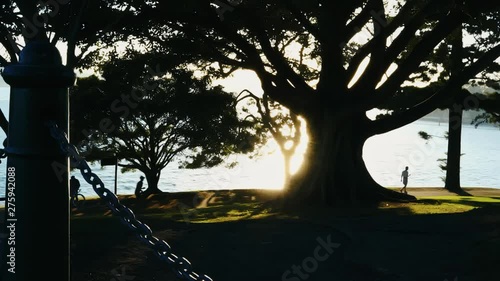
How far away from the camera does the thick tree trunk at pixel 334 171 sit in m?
18.6

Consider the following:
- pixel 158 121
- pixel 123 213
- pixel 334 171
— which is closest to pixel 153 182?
pixel 158 121

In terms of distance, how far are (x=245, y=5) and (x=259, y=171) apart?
70267 mm

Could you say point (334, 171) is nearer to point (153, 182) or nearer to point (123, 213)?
point (123, 213)

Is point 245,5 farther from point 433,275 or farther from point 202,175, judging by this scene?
point 202,175

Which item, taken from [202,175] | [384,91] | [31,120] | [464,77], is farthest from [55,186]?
[202,175]

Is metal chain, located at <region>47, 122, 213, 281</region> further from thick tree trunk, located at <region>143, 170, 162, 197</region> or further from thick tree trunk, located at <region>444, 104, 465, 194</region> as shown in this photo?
thick tree trunk, located at <region>444, 104, 465, 194</region>

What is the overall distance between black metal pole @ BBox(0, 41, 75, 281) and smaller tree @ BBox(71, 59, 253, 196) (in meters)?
22.7

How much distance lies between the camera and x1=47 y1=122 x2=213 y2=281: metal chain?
2648 mm

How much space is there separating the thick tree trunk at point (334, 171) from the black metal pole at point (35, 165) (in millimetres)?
16032

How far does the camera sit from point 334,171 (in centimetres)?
1922

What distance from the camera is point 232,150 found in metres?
38.2

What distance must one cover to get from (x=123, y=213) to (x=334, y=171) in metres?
16.7

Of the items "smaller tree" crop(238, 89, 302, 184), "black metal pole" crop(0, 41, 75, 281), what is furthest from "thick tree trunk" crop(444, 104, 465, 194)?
"black metal pole" crop(0, 41, 75, 281)

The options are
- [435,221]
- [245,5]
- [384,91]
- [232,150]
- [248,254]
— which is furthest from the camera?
[232,150]
